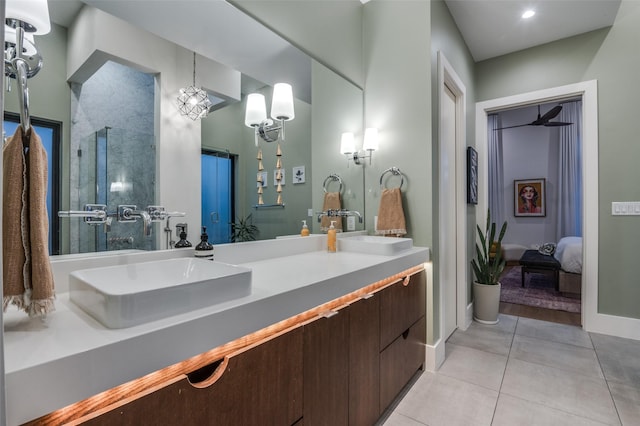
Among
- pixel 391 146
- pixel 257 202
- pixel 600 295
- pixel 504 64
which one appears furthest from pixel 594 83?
pixel 257 202

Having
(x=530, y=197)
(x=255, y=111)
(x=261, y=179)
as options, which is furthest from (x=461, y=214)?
(x=530, y=197)

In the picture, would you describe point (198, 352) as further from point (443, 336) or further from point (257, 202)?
point (443, 336)

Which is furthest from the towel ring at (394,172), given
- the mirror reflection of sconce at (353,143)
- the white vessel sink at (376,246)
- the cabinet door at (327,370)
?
the cabinet door at (327,370)

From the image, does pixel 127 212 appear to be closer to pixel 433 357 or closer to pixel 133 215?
pixel 133 215

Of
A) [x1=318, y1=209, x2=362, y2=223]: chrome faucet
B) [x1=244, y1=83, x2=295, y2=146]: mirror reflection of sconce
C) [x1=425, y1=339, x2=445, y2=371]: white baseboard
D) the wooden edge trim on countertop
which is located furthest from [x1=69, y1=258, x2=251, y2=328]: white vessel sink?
[x1=425, y1=339, x2=445, y2=371]: white baseboard

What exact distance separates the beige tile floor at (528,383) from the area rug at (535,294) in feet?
2.73

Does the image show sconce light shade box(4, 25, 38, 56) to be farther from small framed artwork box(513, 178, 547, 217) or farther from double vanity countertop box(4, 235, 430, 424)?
small framed artwork box(513, 178, 547, 217)

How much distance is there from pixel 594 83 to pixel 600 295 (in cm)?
195

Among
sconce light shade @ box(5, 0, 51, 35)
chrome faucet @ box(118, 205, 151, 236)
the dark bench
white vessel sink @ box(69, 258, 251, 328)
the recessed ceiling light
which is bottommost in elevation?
the dark bench

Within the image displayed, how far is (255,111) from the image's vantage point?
1.69 m

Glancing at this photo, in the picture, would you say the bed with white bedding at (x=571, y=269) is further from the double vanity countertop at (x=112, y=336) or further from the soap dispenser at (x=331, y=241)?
the double vanity countertop at (x=112, y=336)

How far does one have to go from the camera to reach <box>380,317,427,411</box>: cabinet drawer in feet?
5.29

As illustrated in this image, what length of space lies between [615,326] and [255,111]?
3.55m

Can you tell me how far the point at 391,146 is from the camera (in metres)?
2.37
